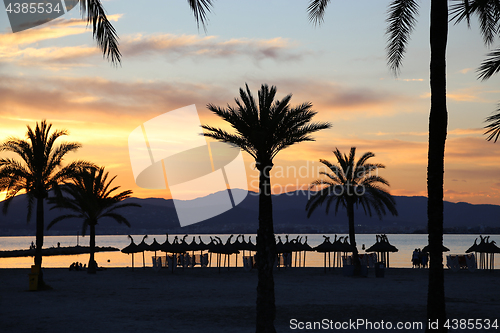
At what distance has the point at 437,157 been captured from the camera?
1027cm

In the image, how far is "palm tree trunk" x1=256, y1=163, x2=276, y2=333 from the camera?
12.7m

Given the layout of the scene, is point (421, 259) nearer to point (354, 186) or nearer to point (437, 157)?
point (354, 186)

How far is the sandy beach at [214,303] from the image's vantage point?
562 inches

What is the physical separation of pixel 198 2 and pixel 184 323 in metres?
9.63

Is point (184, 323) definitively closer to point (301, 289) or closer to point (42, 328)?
point (42, 328)

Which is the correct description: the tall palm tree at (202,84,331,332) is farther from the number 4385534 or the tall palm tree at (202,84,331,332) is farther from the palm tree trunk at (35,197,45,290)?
the palm tree trunk at (35,197,45,290)

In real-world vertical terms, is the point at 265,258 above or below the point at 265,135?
below

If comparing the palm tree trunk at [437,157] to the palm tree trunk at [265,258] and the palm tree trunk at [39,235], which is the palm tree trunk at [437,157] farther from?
the palm tree trunk at [39,235]

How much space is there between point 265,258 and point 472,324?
19.1ft

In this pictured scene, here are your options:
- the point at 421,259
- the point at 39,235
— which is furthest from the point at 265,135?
the point at 421,259

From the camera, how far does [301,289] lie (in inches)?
914

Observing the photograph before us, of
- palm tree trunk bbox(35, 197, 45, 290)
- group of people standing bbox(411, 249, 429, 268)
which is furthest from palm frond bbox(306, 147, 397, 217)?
palm tree trunk bbox(35, 197, 45, 290)

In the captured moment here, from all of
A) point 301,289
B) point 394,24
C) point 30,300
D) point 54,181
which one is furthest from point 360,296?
point 54,181

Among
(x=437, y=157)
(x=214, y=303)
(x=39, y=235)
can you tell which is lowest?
(x=214, y=303)
